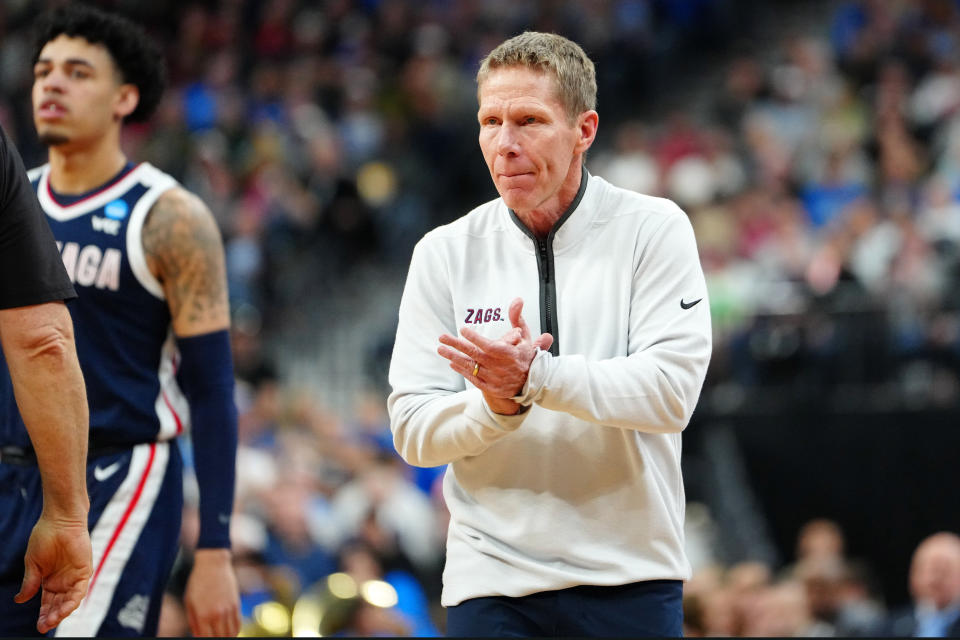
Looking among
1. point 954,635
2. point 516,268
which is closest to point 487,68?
point 516,268

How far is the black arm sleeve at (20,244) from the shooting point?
3.54 meters

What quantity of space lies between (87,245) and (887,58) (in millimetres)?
12761

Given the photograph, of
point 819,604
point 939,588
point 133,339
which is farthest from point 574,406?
point 819,604

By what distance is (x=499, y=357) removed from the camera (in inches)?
139

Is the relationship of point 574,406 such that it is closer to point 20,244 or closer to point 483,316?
point 483,316

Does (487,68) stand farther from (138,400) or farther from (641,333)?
(138,400)

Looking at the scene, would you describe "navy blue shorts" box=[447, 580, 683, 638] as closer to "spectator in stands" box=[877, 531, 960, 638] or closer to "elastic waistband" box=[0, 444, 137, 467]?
"elastic waistband" box=[0, 444, 137, 467]

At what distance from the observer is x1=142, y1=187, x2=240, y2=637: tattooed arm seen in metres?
4.83

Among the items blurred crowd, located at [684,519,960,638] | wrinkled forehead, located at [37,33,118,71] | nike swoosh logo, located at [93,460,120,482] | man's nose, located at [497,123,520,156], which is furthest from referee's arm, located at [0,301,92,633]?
blurred crowd, located at [684,519,960,638]

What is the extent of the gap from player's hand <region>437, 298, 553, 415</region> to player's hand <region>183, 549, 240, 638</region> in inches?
67.6

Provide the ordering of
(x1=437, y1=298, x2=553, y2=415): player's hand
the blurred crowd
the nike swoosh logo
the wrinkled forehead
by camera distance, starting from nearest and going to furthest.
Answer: (x1=437, y1=298, x2=553, y2=415): player's hand, the nike swoosh logo, the wrinkled forehead, the blurred crowd

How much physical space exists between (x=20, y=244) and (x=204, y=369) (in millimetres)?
1412

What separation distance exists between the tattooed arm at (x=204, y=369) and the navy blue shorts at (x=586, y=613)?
1.40 meters

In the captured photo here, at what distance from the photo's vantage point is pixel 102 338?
4.73 meters
